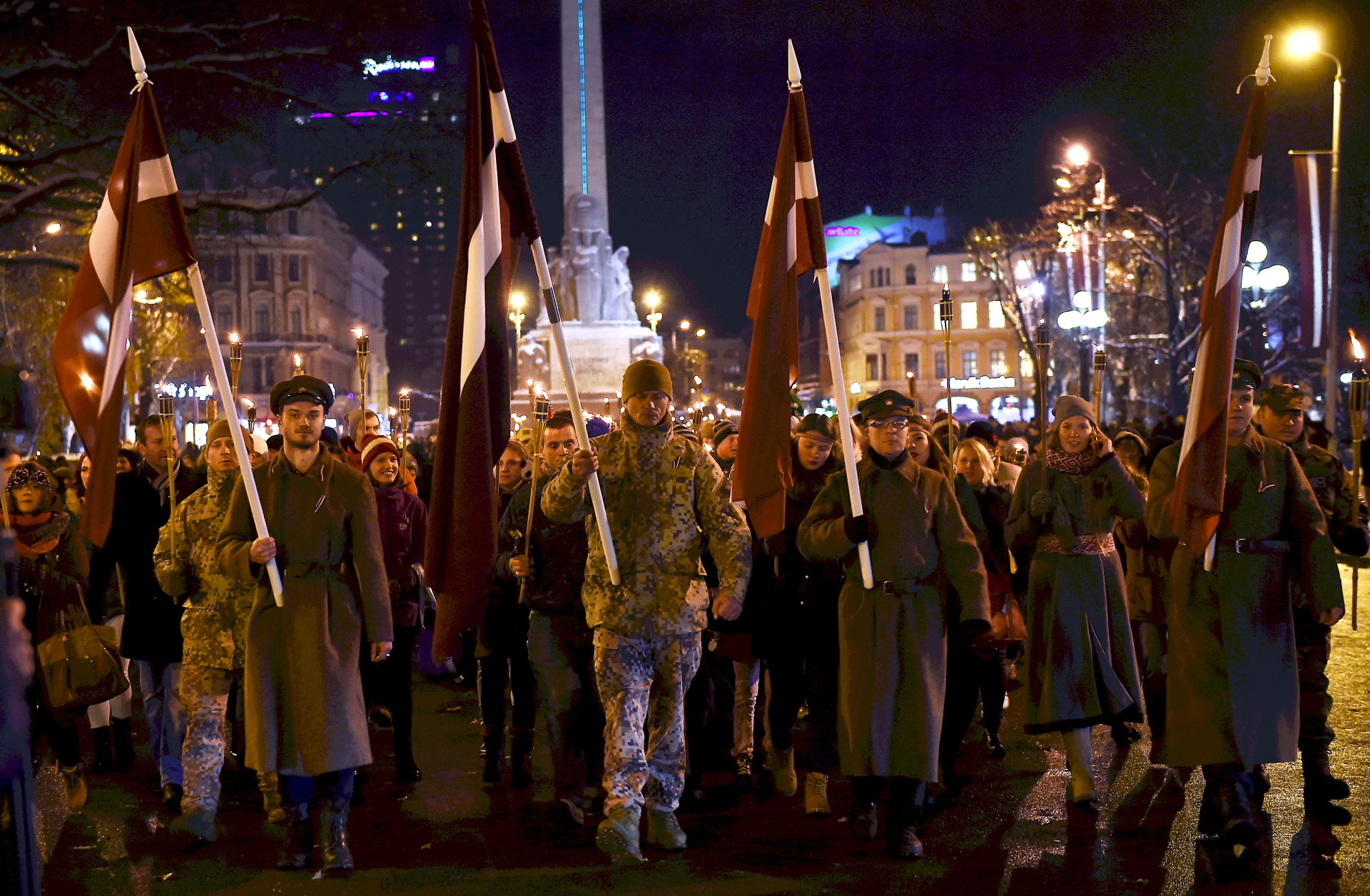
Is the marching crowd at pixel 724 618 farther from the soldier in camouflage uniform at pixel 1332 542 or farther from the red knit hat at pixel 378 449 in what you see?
the red knit hat at pixel 378 449

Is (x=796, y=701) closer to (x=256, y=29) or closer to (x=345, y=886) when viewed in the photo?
(x=345, y=886)

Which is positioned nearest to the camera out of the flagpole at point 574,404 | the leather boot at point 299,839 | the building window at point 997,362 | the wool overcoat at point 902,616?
the flagpole at point 574,404

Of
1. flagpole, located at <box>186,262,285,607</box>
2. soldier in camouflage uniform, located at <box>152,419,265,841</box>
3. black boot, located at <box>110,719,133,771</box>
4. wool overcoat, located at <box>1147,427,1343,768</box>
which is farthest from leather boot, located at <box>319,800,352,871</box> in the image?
wool overcoat, located at <box>1147,427,1343,768</box>

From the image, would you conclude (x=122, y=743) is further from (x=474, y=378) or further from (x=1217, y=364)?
(x=1217, y=364)

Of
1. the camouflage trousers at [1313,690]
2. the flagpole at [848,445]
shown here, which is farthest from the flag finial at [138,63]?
the camouflage trousers at [1313,690]

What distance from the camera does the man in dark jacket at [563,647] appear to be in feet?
20.1

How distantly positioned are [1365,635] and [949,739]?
6619 mm

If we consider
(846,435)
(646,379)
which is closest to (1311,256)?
(846,435)

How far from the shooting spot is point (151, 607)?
6.89 metres

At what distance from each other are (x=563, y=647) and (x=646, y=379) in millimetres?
1411

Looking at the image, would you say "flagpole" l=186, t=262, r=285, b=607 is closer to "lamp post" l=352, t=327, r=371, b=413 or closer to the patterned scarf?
the patterned scarf

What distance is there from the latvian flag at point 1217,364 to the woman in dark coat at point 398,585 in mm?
4069

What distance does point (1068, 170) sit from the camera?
3059cm

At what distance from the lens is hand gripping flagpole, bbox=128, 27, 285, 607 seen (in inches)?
202
